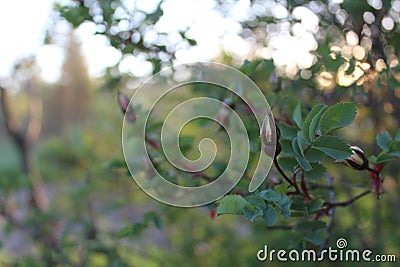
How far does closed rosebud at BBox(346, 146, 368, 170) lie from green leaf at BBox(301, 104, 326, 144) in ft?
0.37

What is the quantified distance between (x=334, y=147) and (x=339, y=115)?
5cm

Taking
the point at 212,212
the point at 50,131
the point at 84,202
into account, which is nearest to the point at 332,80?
the point at 212,212

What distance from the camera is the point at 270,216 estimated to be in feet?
2.74

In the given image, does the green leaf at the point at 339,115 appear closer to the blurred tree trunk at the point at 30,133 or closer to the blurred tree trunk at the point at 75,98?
the blurred tree trunk at the point at 30,133

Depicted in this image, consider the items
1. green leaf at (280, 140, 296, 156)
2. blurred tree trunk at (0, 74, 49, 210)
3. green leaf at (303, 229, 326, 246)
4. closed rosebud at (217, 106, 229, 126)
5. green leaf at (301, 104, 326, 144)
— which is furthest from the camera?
blurred tree trunk at (0, 74, 49, 210)

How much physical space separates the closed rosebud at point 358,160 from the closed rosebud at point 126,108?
53 centimetres

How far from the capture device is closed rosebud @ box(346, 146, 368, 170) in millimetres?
854

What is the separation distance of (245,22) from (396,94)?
54 centimetres

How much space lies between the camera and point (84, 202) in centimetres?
251

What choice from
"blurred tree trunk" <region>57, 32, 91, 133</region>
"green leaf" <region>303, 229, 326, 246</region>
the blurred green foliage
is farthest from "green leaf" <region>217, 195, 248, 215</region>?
"blurred tree trunk" <region>57, 32, 91, 133</region>

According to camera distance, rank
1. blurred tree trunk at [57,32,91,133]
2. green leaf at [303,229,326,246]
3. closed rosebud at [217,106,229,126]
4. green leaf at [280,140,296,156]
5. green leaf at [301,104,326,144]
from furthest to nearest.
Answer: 1. blurred tree trunk at [57,32,91,133]
2. closed rosebud at [217,106,229,126]
3. green leaf at [303,229,326,246]
4. green leaf at [280,140,296,156]
5. green leaf at [301,104,326,144]

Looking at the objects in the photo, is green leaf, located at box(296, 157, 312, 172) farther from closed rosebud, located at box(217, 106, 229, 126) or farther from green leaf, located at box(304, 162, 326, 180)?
closed rosebud, located at box(217, 106, 229, 126)

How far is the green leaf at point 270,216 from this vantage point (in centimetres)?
83

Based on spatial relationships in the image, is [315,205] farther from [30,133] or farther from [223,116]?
[30,133]
